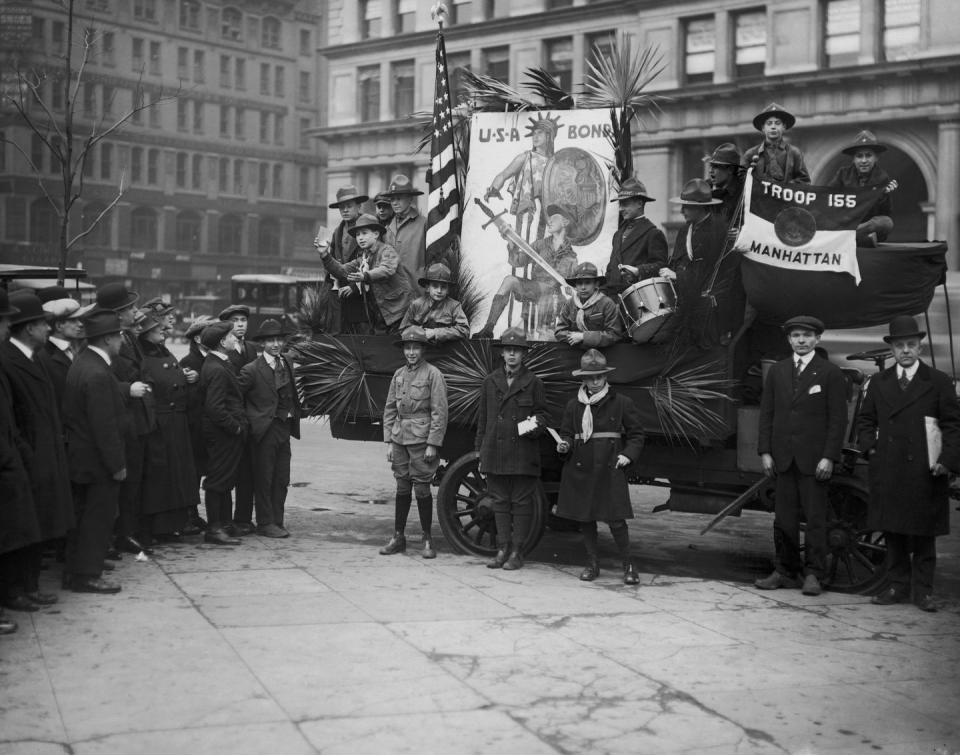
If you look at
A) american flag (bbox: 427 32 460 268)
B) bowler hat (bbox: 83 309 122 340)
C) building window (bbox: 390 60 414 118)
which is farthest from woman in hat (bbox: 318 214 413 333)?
building window (bbox: 390 60 414 118)

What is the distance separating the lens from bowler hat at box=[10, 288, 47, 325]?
25.5ft

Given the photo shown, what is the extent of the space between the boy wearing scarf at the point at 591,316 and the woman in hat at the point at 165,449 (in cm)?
312

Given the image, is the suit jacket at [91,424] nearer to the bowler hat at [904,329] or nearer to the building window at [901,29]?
the bowler hat at [904,329]

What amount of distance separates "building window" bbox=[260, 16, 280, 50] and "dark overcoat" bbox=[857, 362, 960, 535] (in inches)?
2587

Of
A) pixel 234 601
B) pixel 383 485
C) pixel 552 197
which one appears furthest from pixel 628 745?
pixel 383 485

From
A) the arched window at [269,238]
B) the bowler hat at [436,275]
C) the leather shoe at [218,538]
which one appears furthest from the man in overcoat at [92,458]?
→ the arched window at [269,238]

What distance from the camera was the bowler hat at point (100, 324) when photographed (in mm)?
8547

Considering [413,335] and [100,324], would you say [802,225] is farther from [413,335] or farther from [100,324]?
[100,324]

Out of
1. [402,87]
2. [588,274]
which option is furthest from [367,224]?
[402,87]

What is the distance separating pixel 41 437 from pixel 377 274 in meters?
3.54

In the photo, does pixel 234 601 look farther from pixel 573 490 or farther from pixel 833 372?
pixel 833 372

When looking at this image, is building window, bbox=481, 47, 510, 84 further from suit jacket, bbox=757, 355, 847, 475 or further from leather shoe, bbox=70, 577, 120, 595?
leather shoe, bbox=70, 577, 120, 595

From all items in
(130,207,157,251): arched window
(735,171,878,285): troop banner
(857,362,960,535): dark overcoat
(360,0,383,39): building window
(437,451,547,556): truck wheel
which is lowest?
(437,451,547,556): truck wheel

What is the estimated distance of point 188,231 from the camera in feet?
226
